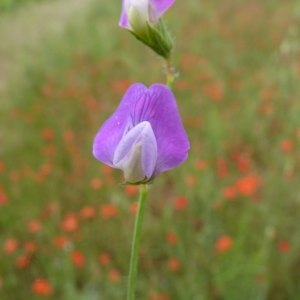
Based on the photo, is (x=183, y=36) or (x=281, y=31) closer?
(x=281, y=31)

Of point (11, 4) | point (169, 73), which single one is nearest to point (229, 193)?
point (169, 73)

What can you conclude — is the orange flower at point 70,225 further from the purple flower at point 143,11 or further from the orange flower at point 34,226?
the purple flower at point 143,11

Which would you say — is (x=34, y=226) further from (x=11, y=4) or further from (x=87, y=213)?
(x=11, y=4)

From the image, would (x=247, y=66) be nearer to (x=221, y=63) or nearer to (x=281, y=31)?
(x=221, y=63)

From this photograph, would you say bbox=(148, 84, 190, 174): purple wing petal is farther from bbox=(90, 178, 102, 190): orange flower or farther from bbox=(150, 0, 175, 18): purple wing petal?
bbox=(90, 178, 102, 190): orange flower

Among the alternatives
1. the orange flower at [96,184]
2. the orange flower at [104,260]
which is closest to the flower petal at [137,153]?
the orange flower at [104,260]

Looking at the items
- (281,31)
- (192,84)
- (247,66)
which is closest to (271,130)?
(192,84)

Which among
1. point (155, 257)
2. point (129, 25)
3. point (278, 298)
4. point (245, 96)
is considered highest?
point (129, 25)
